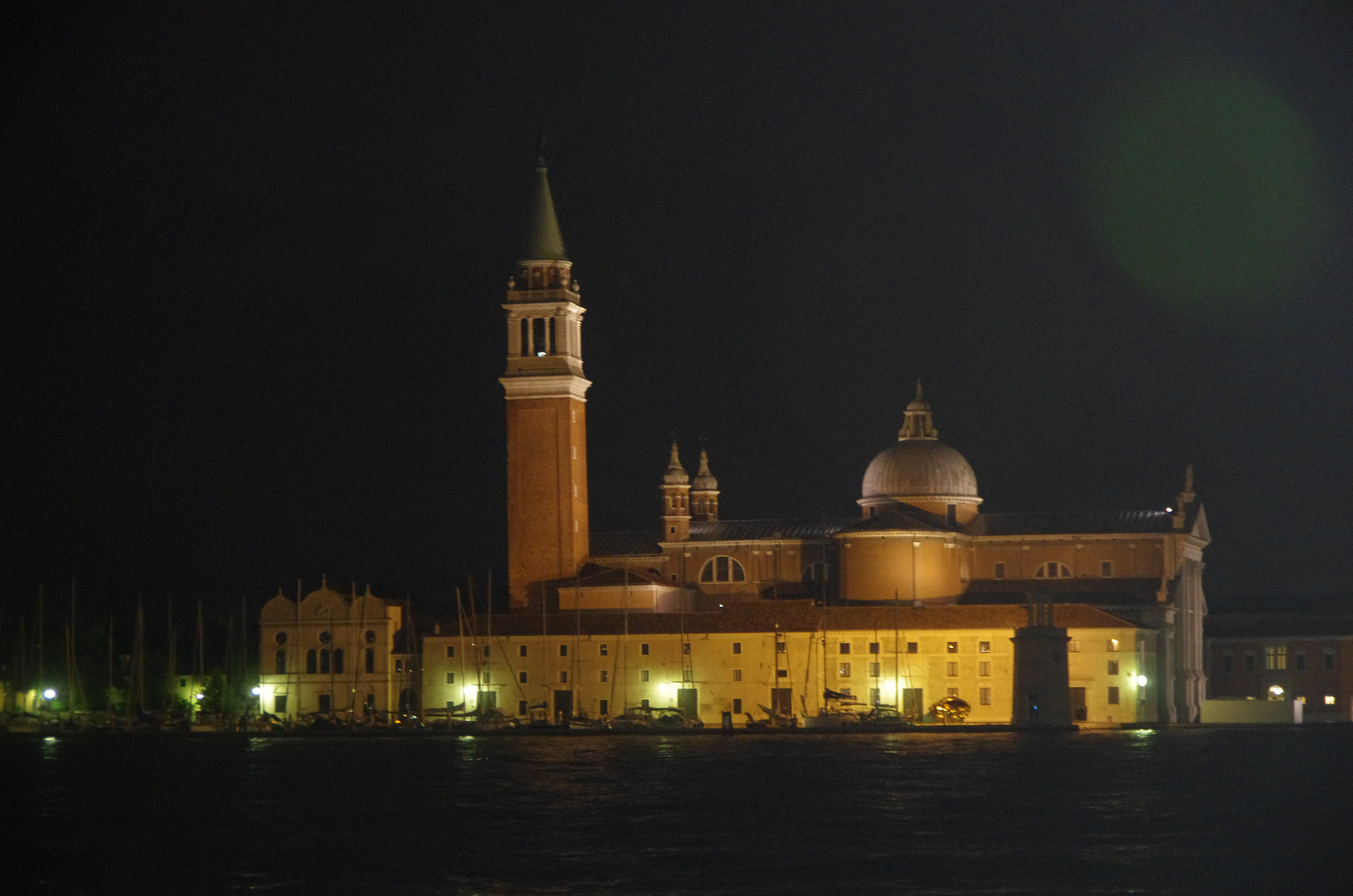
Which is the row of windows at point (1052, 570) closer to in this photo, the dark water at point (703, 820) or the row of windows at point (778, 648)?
the row of windows at point (778, 648)

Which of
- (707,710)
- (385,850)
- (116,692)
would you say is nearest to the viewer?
(385,850)

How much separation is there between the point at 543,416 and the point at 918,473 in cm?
1316

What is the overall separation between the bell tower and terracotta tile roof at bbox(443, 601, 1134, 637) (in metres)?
2.62

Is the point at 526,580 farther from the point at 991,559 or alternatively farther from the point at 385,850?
the point at 385,850

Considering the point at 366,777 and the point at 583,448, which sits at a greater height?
the point at 583,448

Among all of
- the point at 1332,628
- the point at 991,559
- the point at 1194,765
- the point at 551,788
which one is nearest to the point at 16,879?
the point at 551,788

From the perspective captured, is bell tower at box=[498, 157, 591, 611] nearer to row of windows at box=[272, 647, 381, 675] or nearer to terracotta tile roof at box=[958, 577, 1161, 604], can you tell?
Answer: row of windows at box=[272, 647, 381, 675]

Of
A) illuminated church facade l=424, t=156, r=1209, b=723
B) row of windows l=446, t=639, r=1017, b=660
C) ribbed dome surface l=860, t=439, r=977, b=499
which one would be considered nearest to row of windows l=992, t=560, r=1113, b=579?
illuminated church facade l=424, t=156, r=1209, b=723

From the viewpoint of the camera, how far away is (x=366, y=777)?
5547 cm

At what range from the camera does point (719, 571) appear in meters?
88.4

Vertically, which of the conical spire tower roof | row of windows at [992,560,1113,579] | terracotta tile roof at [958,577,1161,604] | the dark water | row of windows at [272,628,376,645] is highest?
the conical spire tower roof

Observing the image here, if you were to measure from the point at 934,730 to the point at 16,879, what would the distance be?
4063cm

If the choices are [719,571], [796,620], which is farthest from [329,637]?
[796,620]

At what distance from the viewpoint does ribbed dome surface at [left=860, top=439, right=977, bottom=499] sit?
84375 mm
